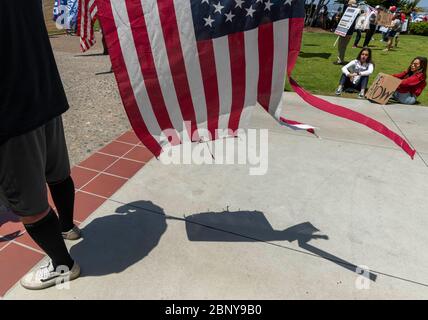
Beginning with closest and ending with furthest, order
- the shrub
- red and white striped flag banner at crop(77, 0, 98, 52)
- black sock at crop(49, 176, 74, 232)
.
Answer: black sock at crop(49, 176, 74, 232) → red and white striped flag banner at crop(77, 0, 98, 52) → the shrub

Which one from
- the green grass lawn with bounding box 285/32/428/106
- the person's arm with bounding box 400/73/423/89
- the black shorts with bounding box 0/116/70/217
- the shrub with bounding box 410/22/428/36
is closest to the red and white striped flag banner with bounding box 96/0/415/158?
the black shorts with bounding box 0/116/70/217

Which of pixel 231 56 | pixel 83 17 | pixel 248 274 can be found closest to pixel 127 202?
pixel 248 274

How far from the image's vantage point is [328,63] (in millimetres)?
9797

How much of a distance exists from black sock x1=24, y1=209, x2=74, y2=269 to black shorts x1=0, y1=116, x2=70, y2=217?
8 cm

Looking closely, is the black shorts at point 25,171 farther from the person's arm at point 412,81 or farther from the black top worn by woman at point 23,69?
the person's arm at point 412,81

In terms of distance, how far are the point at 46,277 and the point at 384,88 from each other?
6.01m

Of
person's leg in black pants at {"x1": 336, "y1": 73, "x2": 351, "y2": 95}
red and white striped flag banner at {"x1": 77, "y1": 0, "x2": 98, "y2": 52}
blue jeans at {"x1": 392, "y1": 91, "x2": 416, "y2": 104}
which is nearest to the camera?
blue jeans at {"x1": 392, "y1": 91, "x2": 416, "y2": 104}

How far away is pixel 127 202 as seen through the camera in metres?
2.94

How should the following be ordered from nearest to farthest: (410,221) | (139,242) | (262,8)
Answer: (262,8) → (139,242) → (410,221)

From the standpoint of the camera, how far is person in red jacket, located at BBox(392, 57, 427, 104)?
19.8 ft

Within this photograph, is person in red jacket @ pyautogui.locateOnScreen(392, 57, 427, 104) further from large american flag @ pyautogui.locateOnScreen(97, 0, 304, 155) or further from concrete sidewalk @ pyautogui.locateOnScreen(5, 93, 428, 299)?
large american flag @ pyautogui.locateOnScreen(97, 0, 304, 155)

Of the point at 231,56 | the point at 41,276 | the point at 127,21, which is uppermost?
the point at 127,21
